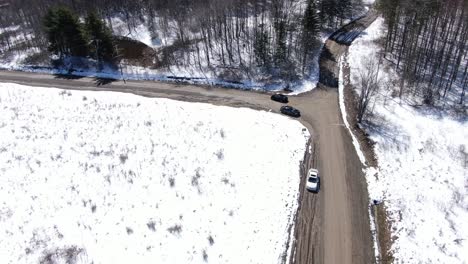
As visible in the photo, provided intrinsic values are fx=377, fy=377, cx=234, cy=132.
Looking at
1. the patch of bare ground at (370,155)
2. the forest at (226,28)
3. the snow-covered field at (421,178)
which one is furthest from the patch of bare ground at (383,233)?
→ the forest at (226,28)

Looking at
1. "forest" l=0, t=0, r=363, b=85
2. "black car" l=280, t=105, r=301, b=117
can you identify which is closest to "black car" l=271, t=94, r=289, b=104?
"black car" l=280, t=105, r=301, b=117

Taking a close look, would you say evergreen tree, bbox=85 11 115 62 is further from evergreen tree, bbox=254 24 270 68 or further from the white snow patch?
the white snow patch

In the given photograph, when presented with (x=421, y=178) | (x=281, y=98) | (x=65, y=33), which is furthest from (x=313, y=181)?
(x=65, y=33)

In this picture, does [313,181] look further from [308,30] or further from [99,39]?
[99,39]

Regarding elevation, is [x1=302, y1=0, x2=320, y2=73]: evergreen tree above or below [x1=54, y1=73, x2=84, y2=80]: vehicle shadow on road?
above

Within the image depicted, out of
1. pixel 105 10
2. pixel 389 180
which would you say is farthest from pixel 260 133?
pixel 105 10

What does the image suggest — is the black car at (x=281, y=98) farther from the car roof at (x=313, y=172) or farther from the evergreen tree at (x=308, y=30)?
the car roof at (x=313, y=172)

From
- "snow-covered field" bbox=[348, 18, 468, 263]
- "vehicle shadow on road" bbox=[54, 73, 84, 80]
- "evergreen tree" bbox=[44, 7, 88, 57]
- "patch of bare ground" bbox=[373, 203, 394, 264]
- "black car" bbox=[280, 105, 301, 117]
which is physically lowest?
"patch of bare ground" bbox=[373, 203, 394, 264]
